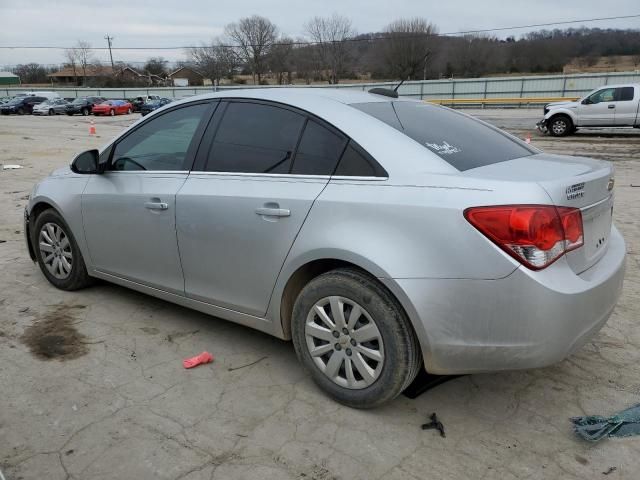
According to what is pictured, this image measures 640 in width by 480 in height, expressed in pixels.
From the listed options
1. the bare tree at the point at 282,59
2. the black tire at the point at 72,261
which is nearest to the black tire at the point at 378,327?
the black tire at the point at 72,261

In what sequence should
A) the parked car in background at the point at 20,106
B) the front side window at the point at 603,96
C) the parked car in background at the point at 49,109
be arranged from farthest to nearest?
the parked car in background at the point at 20,106 < the parked car in background at the point at 49,109 < the front side window at the point at 603,96

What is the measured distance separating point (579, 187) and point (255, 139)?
1804mm

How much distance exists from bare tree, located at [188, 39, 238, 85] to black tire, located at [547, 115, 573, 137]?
61700 mm

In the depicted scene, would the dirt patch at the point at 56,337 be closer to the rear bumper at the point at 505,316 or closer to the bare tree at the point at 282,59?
the rear bumper at the point at 505,316

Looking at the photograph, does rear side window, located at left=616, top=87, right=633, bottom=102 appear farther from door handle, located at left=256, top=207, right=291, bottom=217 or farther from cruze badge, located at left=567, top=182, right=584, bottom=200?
door handle, located at left=256, top=207, right=291, bottom=217

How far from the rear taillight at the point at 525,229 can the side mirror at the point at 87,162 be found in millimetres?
2919

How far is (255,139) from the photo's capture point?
329 centimetres

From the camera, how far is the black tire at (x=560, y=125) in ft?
61.8

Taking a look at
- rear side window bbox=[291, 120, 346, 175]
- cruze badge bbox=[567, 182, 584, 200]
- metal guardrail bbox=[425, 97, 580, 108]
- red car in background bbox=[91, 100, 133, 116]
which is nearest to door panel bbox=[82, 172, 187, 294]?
rear side window bbox=[291, 120, 346, 175]

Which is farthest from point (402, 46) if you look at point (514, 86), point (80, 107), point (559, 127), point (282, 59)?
point (559, 127)

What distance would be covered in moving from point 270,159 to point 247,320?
0.98 m

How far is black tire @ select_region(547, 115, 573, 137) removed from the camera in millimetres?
18844

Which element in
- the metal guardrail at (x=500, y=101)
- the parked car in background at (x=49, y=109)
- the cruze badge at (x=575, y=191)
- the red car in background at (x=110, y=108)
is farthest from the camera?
the parked car in background at (x=49, y=109)

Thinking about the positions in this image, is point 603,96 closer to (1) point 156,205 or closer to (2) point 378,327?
(1) point 156,205
